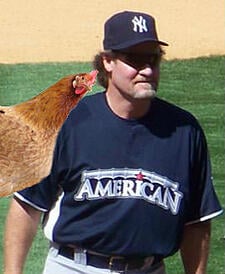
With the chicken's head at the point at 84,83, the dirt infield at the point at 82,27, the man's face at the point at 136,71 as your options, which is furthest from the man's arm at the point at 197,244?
the dirt infield at the point at 82,27

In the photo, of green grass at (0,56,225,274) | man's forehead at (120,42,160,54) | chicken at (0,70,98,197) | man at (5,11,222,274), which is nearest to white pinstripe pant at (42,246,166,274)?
man at (5,11,222,274)

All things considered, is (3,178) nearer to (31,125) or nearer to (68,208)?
(31,125)

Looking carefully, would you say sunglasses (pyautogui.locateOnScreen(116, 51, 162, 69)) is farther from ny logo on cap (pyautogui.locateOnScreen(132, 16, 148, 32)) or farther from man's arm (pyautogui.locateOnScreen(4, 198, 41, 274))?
man's arm (pyautogui.locateOnScreen(4, 198, 41, 274))

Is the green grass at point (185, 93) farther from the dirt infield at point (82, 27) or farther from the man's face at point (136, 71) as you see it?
the man's face at point (136, 71)

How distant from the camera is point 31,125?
156 inches

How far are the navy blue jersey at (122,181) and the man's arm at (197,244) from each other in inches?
3.3

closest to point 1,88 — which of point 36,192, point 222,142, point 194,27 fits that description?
point 222,142

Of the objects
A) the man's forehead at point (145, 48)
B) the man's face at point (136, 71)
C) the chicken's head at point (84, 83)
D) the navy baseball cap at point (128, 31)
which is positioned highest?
the navy baseball cap at point (128, 31)

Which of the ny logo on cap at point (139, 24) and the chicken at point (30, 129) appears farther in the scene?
the chicken at point (30, 129)

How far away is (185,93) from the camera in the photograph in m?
7.75

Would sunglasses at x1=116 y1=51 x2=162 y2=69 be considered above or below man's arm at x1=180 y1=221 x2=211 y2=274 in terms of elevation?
above

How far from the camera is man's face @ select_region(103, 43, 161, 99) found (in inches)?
133

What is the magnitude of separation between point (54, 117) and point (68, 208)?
1.73 ft

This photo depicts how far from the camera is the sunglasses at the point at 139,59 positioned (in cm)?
343
